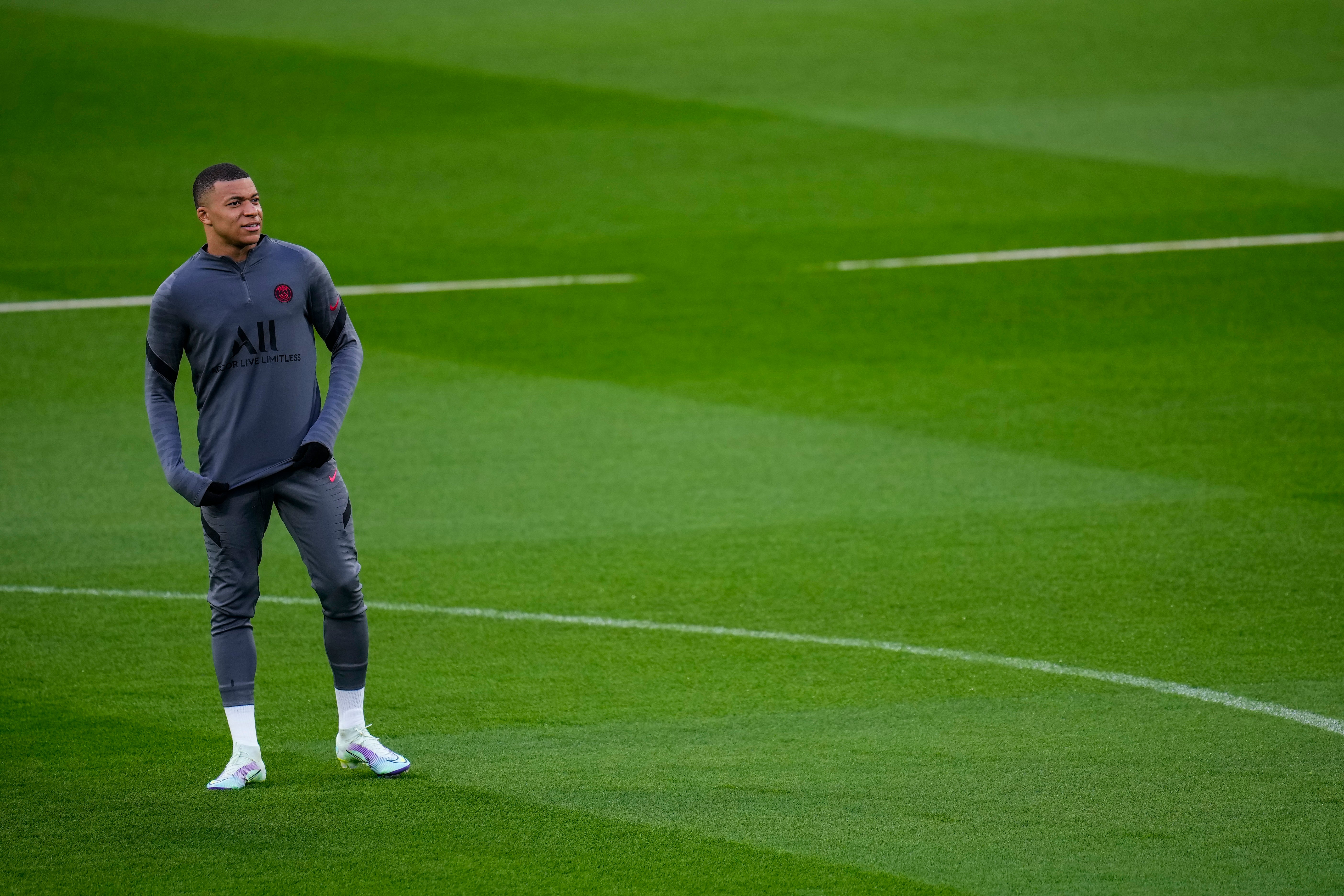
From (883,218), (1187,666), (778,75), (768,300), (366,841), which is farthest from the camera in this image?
(778,75)

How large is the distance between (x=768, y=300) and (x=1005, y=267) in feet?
7.09

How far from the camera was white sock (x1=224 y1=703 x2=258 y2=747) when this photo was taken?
16.8 feet

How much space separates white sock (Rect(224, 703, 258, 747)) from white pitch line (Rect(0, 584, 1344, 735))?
5.68 ft

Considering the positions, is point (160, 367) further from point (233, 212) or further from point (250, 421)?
point (233, 212)

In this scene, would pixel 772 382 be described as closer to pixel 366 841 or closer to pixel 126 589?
pixel 126 589

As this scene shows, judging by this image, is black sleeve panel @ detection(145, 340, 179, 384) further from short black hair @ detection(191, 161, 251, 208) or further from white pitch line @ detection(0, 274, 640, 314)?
white pitch line @ detection(0, 274, 640, 314)

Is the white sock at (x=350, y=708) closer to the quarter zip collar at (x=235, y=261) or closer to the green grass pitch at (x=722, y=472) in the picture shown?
the green grass pitch at (x=722, y=472)

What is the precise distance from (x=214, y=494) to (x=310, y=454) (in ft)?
1.03

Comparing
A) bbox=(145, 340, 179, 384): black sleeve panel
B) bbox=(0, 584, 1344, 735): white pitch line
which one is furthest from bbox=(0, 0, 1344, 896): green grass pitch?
bbox=(145, 340, 179, 384): black sleeve panel

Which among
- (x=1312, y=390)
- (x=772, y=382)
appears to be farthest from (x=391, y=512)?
(x=1312, y=390)

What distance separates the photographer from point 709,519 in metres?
8.12

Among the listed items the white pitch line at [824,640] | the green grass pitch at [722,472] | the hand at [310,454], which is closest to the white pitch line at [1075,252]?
the green grass pitch at [722,472]

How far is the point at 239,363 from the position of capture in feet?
16.2

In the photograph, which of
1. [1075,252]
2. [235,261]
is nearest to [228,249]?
[235,261]
